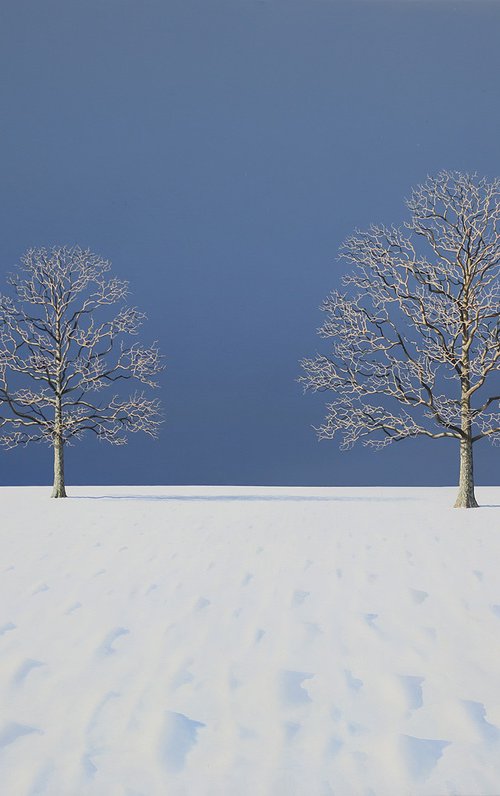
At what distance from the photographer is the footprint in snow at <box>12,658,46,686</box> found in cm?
419

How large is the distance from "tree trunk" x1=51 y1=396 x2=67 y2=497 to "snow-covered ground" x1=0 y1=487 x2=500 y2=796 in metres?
9.71

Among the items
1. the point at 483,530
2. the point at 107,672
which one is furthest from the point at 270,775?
the point at 483,530

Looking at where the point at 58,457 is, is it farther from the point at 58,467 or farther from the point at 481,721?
the point at 481,721

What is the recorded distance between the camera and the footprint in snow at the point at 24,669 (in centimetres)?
419

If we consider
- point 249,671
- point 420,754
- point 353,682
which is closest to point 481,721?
point 420,754

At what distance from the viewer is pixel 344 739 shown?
3.38 meters

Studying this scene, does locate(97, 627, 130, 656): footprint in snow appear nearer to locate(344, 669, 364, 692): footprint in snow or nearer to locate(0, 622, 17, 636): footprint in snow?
locate(0, 622, 17, 636): footprint in snow

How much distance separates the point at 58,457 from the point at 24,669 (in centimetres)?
1435

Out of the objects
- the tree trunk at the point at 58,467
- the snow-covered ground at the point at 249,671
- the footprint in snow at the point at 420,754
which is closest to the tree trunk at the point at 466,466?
the snow-covered ground at the point at 249,671

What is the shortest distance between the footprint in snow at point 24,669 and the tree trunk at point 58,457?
555 inches

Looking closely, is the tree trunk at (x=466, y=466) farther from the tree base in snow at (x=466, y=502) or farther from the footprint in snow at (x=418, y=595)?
the footprint in snow at (x=418, y=595)

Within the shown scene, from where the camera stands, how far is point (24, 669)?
437 centimetres

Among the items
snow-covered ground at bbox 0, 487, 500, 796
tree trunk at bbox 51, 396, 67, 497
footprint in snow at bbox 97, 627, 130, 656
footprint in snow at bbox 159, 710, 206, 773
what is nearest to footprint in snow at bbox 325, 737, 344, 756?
snow-covered ground at bbox 0, 487, 500, 796

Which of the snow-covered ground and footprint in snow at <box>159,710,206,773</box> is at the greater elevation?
footprint in snow at <box>159,710,206,773</box>
